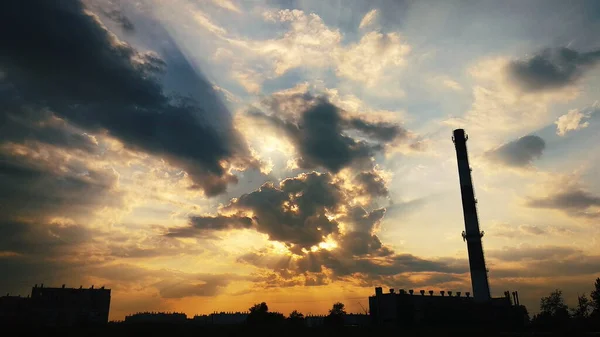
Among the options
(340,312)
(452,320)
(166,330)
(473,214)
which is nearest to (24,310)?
(340,312)

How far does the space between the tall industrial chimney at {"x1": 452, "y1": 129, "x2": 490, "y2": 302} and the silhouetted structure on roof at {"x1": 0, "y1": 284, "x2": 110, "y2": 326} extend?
78.0 meters

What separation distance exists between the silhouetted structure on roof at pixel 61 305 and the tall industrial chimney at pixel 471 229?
7803 cm

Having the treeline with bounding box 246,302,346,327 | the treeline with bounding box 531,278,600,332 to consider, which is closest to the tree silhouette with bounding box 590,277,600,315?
the treeline with bounding box 531,278,600,332

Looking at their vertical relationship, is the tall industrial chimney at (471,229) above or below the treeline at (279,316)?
above

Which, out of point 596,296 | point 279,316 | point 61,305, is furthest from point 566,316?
point 61,305

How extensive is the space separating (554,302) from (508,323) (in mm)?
28094

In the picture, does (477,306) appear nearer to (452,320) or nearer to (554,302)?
(452,320)

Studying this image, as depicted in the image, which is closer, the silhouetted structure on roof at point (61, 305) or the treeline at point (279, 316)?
the treeline at point (279, 316)

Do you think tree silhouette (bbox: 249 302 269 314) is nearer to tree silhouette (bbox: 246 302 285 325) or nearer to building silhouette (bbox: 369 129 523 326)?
tree silhouette (bbox: 246 302 285 325)

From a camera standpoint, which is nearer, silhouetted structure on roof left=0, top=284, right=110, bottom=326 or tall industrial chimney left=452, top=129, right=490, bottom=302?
tall industrial chimney left=452, top=129, right=490, bottom=302

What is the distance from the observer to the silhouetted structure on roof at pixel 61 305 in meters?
85.0

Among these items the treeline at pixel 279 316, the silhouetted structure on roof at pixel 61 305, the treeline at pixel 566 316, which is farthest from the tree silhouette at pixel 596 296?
the silhouetted structure on roof at pixel 61 305

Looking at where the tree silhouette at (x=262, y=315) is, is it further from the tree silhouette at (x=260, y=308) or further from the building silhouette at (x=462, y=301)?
the building silhouette at (x=462, y=301)

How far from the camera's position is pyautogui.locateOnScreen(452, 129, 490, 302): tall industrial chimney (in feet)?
223
